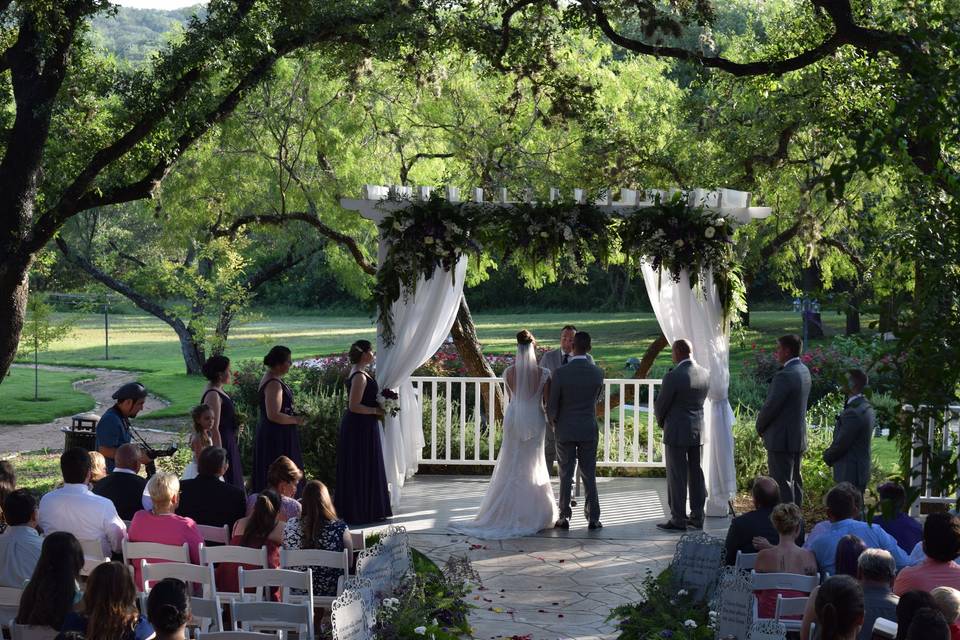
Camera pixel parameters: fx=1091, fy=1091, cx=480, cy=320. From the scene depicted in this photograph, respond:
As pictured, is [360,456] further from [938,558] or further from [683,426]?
[938,558]

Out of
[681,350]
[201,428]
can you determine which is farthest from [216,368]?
[681,350]

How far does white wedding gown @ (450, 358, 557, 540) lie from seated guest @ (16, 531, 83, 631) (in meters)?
4.70

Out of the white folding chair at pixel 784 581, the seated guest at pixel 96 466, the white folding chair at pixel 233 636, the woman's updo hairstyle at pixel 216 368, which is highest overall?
the woman's updo hairstyle at pixel 216 368

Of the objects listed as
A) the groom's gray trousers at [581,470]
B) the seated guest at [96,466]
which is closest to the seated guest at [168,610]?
the seated guest at [96,466]

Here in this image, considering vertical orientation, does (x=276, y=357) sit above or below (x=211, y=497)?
above

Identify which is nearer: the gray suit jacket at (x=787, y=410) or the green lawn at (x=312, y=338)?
the gray suit jacket at (x=787, y=410)

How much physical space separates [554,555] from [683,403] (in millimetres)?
1623

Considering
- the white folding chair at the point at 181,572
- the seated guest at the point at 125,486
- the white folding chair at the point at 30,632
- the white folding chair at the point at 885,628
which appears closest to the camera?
the white folding chair at the point at 885,628

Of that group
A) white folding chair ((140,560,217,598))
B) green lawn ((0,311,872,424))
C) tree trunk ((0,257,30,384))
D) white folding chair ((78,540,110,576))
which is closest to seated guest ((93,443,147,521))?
white folding chair ((78,540,110,576))

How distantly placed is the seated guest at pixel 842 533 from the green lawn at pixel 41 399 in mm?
16097

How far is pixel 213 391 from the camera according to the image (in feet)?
27.0

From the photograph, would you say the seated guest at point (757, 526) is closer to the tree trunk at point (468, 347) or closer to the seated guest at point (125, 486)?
the seated guest at point (125, 486)

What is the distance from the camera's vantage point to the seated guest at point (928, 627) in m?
3.75

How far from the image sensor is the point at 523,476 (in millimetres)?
9039
